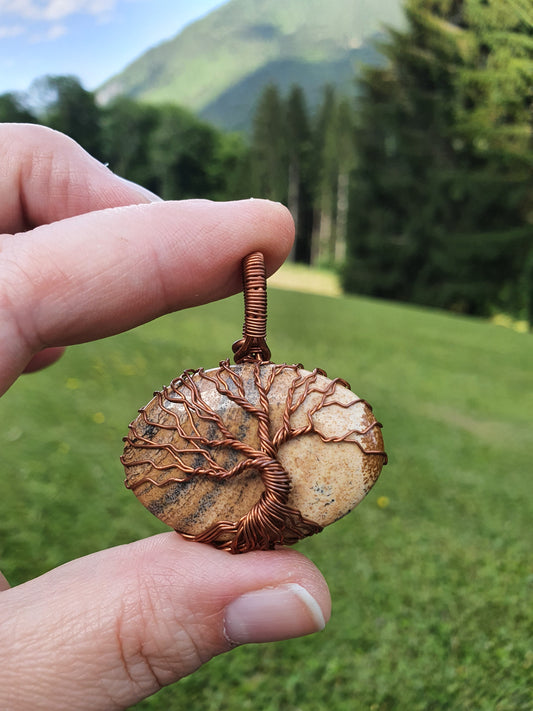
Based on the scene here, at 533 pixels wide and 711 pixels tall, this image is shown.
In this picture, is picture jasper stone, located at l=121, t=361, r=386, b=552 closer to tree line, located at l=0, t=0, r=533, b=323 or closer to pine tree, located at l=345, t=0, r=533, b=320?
tree line, located at l=0, t=0, r=533, b=323

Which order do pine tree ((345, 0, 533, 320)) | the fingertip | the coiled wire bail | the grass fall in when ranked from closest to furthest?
1. the coiled wire bail
2. the fingertip
3. the grass
4. pine tree ((345, 0, 533, 320))

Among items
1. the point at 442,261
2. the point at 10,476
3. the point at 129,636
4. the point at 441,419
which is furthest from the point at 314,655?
the point at 442,261

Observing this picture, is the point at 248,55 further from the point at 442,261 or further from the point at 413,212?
the point at 442,261

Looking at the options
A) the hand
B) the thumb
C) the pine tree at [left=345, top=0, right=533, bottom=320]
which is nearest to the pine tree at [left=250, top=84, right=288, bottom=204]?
the pine tree at [left=345, top=0, right=533, bottom=320]

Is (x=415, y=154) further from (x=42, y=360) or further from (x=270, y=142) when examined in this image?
(x=42, y=360)

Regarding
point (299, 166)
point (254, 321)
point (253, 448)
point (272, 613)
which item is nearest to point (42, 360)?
point (254, 321)

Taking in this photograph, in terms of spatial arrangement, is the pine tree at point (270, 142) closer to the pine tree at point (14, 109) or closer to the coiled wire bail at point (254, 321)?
the pine tree at point (14, 109)
